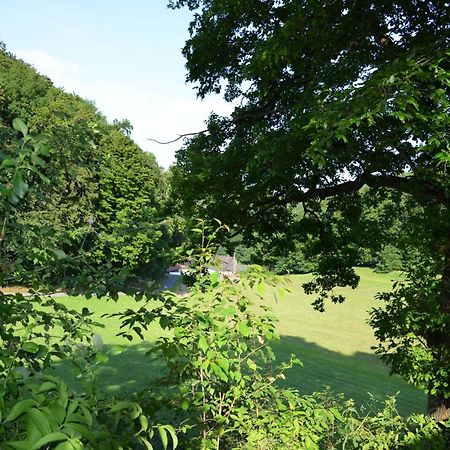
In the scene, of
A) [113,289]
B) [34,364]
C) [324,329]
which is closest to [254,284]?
[113,289]

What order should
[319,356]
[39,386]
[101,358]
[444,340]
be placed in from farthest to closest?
[319,356] → [444,340] → [101,358] → [39,386]

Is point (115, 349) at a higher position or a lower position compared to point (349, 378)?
higher

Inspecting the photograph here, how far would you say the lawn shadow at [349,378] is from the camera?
11.5 meters

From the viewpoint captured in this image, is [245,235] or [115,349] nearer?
[115,349]

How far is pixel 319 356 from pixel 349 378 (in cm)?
269

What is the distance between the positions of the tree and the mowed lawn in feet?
4.72

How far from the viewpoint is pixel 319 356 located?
52.6 feet

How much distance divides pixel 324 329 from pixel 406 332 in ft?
54.1

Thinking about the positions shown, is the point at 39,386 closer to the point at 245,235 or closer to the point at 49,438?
the point at 49,438

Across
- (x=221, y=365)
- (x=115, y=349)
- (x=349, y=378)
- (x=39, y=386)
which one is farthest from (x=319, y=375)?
(x=39, y=386)

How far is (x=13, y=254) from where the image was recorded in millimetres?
2039

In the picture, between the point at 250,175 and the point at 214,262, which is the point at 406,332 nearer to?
the point at 250,175

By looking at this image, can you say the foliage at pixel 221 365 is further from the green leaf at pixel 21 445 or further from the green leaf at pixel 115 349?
the green leaf at pixel 21 445

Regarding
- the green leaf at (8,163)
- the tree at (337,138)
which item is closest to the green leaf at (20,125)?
the green leaf at (8,163)
